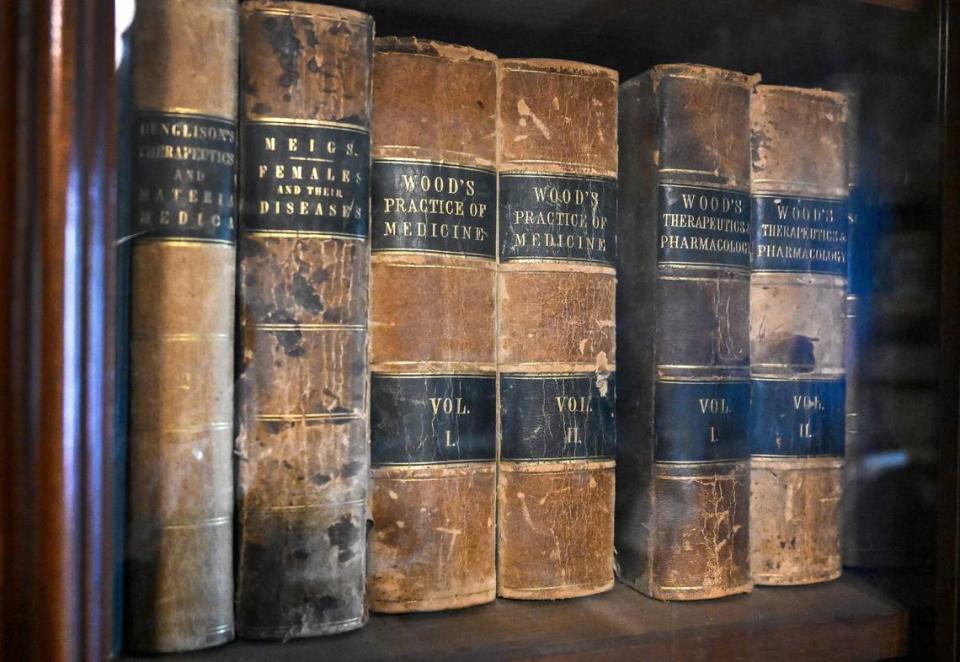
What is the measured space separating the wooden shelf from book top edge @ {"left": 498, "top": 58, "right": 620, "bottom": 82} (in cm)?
40

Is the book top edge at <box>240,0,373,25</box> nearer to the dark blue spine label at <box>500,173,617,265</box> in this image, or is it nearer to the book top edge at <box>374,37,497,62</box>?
the book top edge at <box>374,37,497,62</box>

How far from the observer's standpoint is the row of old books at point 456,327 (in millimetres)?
535

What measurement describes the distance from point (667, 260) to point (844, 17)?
25 cm

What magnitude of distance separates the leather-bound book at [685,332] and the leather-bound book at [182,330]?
1.03 feet

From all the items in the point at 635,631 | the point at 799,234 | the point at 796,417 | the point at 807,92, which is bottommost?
the point at 635,631

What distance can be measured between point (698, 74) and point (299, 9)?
311 mm

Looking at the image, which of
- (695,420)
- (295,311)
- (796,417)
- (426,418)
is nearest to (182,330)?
(295,311)

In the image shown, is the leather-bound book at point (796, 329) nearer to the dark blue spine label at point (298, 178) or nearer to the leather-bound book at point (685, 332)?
the leather-bound book at point (685, 332)

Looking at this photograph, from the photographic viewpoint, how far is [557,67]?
2.17 ft

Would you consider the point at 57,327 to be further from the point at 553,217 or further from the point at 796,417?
the point at 796,417

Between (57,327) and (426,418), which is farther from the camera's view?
(426,418)

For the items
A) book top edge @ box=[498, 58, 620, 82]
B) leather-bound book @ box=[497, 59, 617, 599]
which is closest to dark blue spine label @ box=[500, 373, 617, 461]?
leather-bound book @ box=[497, 59, 617, 599]

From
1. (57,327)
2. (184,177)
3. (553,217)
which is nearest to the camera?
(57,327)

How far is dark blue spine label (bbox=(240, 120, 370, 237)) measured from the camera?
56 centimetres
